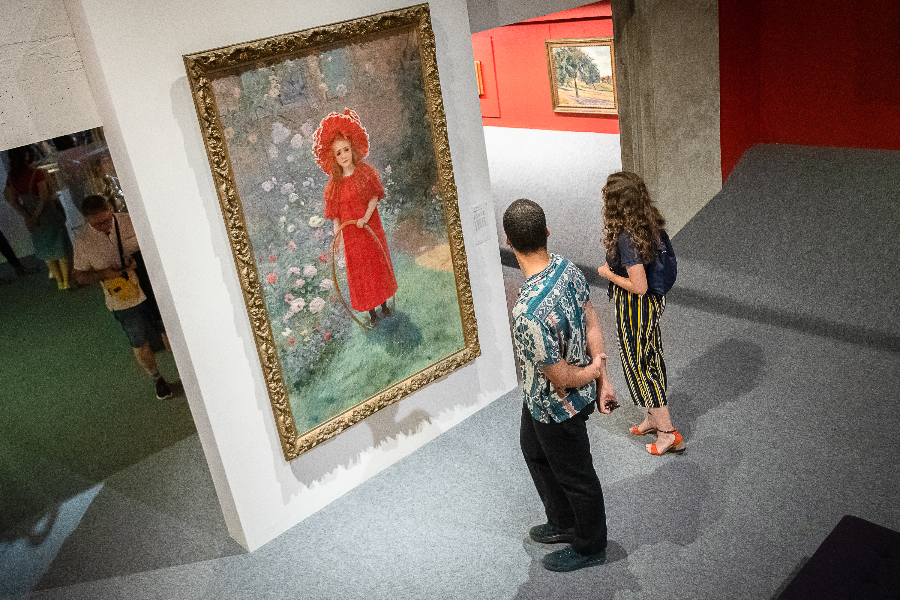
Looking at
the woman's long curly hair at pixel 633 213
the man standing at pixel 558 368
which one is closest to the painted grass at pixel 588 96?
the woman's long curly hair at pixel 633 213

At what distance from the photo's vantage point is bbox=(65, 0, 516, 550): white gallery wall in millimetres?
3611

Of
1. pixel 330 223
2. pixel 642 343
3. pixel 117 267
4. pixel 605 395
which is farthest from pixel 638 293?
pixel 117 267

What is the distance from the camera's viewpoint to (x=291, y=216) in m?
4.21

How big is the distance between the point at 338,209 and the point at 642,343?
1.98 metres

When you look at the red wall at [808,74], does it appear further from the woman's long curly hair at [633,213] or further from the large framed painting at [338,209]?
the large framed painting at [338,209]

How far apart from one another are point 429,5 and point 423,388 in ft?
8.00

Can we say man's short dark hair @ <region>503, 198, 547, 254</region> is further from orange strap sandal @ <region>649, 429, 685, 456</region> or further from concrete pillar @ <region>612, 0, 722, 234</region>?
concrete pillar @ <region>612, 0, 722, 234</region>

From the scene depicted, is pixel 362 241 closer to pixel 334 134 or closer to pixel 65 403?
pixel 334 134

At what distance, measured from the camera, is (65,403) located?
6.42 metres

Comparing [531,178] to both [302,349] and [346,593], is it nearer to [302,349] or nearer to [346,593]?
[302,349]

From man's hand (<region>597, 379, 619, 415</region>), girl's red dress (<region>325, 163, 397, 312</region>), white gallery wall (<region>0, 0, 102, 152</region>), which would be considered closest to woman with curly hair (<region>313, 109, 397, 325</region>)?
girl's red dress (<region>325, 163, 397, 312</region>)

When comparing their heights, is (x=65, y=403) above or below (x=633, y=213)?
below

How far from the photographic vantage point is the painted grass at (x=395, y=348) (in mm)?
4602

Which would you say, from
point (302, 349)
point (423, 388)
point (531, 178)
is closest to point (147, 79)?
point (302, 349)
